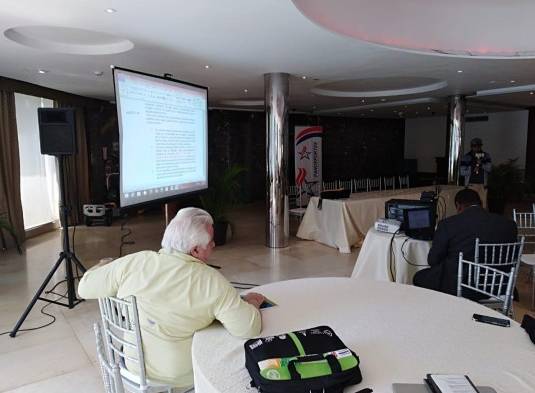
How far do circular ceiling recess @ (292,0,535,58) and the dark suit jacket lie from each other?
7.78ft

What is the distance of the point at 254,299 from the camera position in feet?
5.83

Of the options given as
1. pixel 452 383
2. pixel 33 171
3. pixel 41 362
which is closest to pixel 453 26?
pixel 452 383

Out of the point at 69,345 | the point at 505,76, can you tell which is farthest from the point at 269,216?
the point at 505,76

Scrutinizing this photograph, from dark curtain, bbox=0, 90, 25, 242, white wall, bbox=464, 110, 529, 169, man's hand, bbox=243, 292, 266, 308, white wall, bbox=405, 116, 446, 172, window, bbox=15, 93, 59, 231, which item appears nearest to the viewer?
man's hand, bbox=243, 292, 266, 308

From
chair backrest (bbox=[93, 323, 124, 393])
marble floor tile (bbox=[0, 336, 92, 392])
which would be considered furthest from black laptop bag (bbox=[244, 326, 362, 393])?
marble floor tile (bbox=[0, 336, 92, 392])

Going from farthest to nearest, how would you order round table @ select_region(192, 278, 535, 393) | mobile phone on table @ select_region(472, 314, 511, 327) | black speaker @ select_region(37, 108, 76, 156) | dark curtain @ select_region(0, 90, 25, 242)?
dark curtain @ select_region(0, 90, 25, 242) → black speaker @ select_region(37, 108, 76, 156) → mobile phone on table @ select_region(472, 314, 511, 327) → round table @ select_region(192, 278, 535, 393)

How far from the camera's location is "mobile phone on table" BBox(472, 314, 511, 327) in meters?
1.61

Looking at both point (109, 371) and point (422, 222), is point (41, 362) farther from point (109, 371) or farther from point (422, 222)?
point (422, 222)

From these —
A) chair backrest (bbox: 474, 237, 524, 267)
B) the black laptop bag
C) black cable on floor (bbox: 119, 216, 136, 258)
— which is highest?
the black laptop bag

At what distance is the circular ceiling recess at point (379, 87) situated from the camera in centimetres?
768

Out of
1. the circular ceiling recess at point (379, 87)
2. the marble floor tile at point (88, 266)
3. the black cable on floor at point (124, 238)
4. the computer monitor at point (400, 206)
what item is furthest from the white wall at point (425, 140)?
the computer monitor at point (400, 206)

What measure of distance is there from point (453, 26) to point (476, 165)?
13.3 ft

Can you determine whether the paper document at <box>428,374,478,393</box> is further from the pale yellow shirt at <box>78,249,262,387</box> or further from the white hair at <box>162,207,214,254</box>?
the white hair at <box>162,207,214,254</box>

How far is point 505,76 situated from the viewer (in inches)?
257
